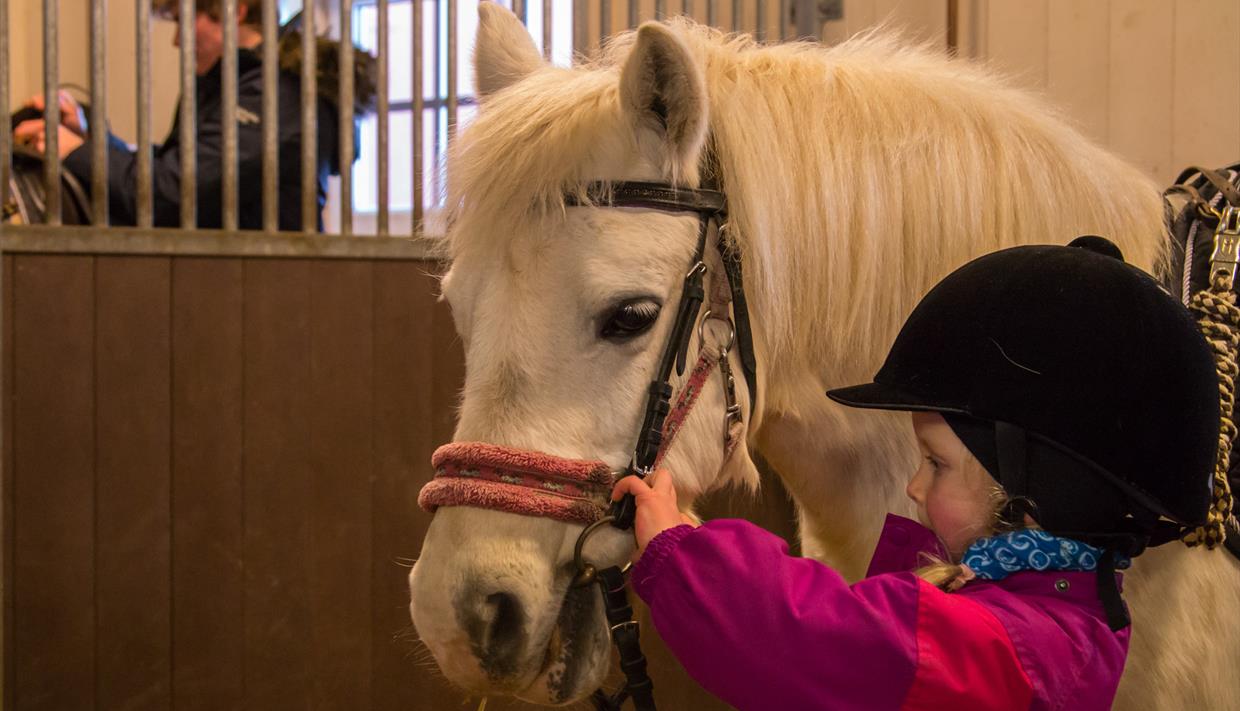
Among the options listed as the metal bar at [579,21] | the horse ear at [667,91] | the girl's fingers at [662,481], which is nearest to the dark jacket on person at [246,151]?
the metal bar at [579,21]

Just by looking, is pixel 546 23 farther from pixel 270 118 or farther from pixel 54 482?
pixel 54 482

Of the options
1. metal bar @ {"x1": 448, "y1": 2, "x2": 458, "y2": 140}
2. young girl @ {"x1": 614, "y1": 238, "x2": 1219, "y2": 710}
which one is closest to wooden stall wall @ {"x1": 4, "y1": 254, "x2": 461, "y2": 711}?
metal bar @ {"x1": 448, "y1": 2, "x2": 458, "y2": 140}

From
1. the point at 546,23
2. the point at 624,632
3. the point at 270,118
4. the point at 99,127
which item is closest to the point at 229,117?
the point at 270,118

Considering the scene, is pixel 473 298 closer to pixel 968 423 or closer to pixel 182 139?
pixel 968 423

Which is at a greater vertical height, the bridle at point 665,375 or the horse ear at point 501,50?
the horse ear at point 501,50

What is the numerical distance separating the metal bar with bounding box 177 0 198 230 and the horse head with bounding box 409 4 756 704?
0.97 metres

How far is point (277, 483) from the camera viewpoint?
1964 millimetres

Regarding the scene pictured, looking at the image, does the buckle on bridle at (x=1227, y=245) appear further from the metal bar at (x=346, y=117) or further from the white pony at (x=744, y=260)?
the metal bar at (x=346, y=117)

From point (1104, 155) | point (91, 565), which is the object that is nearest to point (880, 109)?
point (1104, 155)

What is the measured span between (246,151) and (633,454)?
140cm

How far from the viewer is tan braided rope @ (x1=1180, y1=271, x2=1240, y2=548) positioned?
1000 mm

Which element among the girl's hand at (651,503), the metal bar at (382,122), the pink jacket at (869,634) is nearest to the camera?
the pink jacket at (869,634)

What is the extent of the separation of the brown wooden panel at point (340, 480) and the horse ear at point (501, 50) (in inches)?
31.3

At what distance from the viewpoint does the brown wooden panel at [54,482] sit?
177cm
